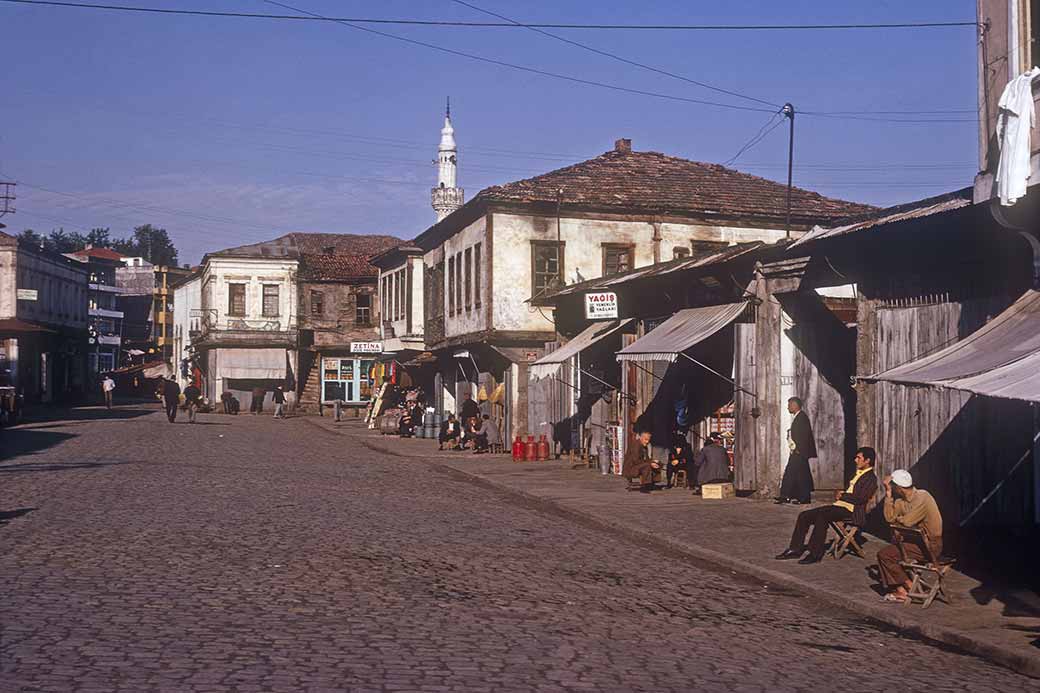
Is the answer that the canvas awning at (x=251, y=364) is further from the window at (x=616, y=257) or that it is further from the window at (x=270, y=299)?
the window at (x=616, y=257)

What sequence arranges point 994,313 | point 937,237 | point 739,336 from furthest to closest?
point 739,336
point 937,237
point 994,313

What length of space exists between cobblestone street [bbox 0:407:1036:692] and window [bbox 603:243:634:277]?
16114mm

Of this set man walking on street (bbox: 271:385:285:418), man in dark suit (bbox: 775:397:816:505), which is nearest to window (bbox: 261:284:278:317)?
man walking on street (bbox: 271:385:285:418)

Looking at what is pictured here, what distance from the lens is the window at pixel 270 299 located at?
65.2 metres

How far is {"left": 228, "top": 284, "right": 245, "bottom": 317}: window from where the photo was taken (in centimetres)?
6462

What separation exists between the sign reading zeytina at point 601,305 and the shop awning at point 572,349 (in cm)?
42

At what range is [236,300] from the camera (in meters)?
64.9

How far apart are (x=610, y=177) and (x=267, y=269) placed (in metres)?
34.8

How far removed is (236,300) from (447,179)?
46.3 feet

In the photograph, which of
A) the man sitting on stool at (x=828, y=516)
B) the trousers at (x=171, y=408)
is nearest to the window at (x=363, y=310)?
the trousers at (x=171, y=408)

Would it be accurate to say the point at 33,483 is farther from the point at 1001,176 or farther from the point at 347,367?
the point at 347,367

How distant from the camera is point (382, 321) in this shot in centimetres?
5275

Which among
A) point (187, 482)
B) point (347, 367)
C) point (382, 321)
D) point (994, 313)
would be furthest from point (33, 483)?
point (347, 367)

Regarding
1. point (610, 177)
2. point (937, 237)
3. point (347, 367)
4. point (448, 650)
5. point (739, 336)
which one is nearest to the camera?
point (448, 650)
